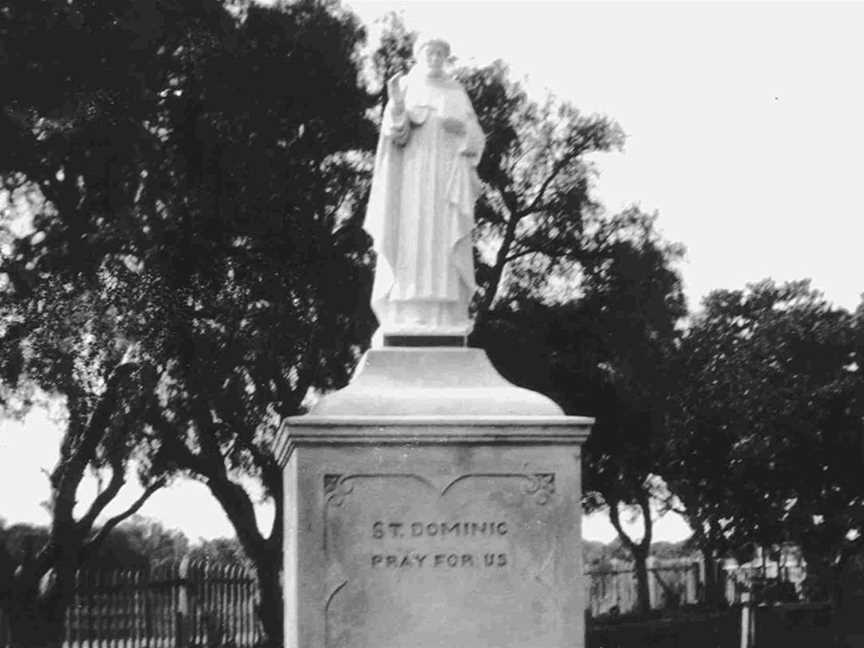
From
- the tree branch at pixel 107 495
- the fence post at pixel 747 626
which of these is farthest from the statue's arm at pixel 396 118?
the fence post at pixel 747 626

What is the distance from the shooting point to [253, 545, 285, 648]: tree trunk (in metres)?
24.2

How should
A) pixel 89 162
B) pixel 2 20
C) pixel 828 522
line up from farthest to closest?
pixel 828 522
pixel 89 162
pixel 2 20

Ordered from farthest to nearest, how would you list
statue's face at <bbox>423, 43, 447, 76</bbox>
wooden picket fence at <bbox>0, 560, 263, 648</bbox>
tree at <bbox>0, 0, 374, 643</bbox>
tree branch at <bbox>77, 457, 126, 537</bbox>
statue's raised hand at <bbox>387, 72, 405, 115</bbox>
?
wooden picket fence at <bbox>0, 560, 263, 648</bbox>, tree branch at <bbox>77, 457, 126, 537</bbox>, tree at <bbox>0, 0, 374, 643</bbox>, statue's face at <bbox>423, 43, 447, 76</bbox>, statue's raised hand at <bbox>387, 72, 405, 115</bbox>

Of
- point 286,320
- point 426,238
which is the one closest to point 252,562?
point 286,320

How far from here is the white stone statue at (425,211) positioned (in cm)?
1023

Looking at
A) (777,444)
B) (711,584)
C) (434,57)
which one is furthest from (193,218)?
(711,584)

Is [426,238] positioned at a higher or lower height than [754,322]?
lower

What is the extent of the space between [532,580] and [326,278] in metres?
14.9

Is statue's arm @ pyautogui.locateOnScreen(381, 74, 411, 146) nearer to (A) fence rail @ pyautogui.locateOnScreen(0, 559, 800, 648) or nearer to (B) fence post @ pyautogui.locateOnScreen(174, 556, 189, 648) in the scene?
(A) fence rail @ pyautogui.locateOnScreen(0, 559, 800, 648)

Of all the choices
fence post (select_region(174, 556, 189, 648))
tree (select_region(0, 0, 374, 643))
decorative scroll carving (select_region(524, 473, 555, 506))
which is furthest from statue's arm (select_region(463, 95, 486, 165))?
fence post (select_region(174, 556, 189, 648))

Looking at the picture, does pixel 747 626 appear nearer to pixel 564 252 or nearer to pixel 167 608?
pixel 564 252

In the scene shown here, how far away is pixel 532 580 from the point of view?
9422 mm

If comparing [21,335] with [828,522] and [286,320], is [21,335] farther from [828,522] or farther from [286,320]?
[828,522]

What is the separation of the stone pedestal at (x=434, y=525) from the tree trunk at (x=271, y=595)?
14.9 m
